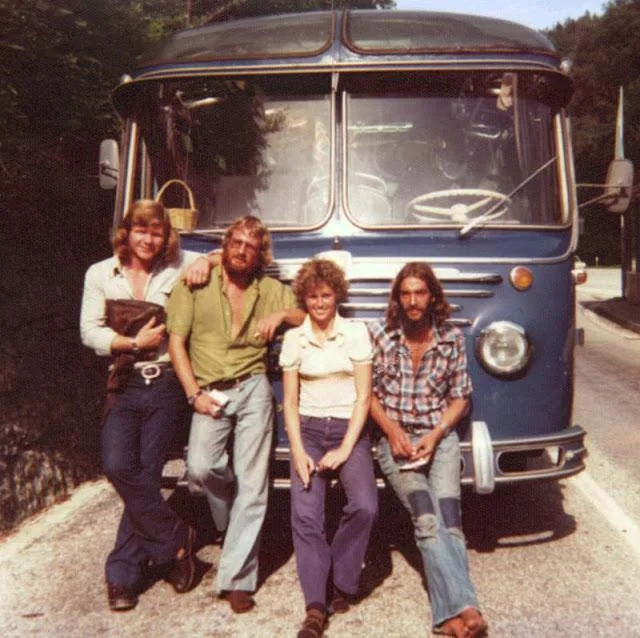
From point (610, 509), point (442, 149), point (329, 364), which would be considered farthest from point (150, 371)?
point (610, 509)

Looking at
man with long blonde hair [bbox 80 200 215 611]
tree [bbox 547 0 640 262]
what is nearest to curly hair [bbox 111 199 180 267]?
man with long blonde hair [bbox 80 200 215 611]

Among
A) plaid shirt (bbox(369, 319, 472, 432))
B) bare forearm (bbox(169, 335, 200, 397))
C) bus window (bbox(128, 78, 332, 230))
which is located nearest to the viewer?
bare forearm (bbox(169, 335, 200, 397))

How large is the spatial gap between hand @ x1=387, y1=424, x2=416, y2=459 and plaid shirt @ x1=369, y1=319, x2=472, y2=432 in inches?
3.3

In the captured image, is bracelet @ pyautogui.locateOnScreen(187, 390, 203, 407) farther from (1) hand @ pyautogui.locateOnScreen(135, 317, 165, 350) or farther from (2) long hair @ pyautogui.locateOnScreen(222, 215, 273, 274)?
(2) long hair @ pyautogui.locateOnScreen(222, 215, 273, 274)

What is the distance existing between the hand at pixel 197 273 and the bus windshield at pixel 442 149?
1.00 metres

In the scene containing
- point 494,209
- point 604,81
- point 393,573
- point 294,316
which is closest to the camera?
point 294,316

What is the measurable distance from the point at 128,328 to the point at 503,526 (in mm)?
2700

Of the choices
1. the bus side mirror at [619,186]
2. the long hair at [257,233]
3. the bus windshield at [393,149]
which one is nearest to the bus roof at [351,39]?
the bus windshield at [393,149]

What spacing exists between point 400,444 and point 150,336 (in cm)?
130

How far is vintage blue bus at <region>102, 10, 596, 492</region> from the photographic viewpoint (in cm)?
502

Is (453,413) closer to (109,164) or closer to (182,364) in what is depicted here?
(182,364)

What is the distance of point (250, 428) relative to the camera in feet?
15.1

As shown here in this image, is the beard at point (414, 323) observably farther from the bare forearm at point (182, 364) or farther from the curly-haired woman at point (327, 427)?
the bare forearm at point (182, 364)

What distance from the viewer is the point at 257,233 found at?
4.58 meters
